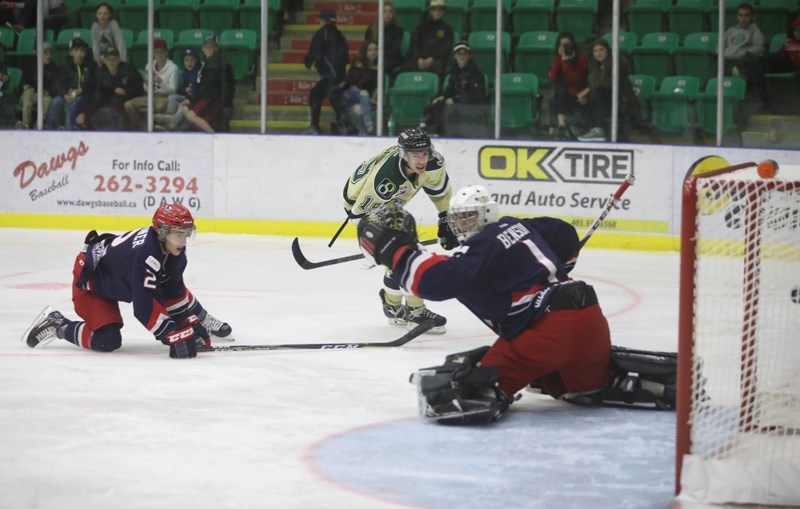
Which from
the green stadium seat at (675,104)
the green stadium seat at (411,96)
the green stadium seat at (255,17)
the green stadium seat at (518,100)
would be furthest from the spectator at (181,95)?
the green stadium seat at (675,104)

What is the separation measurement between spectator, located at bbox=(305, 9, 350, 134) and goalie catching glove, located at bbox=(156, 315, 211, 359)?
17.5ft

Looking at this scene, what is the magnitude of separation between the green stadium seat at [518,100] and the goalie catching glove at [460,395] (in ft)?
19.7

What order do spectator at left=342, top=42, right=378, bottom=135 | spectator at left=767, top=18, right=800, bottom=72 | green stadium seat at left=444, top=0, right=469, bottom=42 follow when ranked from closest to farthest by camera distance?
1. spectator at left=767, top=18, right=800, bottom=72
2. green stadium seat at left=444, top=0, right=469, bottom=42
3. spectator at left=342, top=42, right=378, bottom=135

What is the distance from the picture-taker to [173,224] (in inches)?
230

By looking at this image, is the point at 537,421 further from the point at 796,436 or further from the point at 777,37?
the point at 777,37

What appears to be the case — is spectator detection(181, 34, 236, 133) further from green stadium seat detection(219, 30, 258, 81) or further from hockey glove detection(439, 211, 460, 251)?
hockey glove detection(439, 211, 460, 251)

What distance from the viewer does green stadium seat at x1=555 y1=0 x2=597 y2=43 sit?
1073cm

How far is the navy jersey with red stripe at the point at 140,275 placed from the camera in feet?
19.2

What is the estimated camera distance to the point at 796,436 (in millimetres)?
4027

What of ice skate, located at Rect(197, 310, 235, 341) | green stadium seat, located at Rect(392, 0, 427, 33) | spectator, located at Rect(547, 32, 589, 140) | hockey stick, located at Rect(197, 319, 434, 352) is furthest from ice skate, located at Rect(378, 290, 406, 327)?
green stadium seat, located at Rect(392, 0, 427, 33)

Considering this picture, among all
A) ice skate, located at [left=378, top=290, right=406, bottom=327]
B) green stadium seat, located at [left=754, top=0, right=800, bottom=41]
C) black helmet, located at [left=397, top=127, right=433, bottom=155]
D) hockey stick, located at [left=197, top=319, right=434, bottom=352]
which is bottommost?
hockey stick, located at [left=197, top=319, right=434, bottom=352]

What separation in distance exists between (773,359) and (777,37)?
251 inches

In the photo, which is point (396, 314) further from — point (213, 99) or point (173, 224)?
point (213, 99)

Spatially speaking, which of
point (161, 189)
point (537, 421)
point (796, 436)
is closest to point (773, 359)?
point (796, 436)
